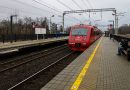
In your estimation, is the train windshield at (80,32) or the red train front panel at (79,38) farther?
the train windshield at (80,32)

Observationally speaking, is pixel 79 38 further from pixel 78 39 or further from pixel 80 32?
pixel 80 32

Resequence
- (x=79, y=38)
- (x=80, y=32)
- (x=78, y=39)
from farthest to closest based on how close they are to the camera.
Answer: (x=80, y=32) → (x=79, y=38) → (x=78, y=39)

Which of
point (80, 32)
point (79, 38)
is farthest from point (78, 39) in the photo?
point (80, 32)

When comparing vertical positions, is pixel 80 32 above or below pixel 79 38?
above

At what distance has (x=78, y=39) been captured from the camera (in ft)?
74.1

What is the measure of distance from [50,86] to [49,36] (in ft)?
163

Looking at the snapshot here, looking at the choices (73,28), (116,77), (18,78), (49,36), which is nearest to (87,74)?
(116,77)

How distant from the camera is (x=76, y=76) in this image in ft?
25.8

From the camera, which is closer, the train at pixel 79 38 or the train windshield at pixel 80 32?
the train at pixel 79 38

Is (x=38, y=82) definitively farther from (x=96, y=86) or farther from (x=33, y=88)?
(x=96, y=86)

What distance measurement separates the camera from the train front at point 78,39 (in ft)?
73.5

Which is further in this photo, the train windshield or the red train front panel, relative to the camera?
the train windshield

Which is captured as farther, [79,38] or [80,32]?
[80,32]

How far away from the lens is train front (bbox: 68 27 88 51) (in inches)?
882
